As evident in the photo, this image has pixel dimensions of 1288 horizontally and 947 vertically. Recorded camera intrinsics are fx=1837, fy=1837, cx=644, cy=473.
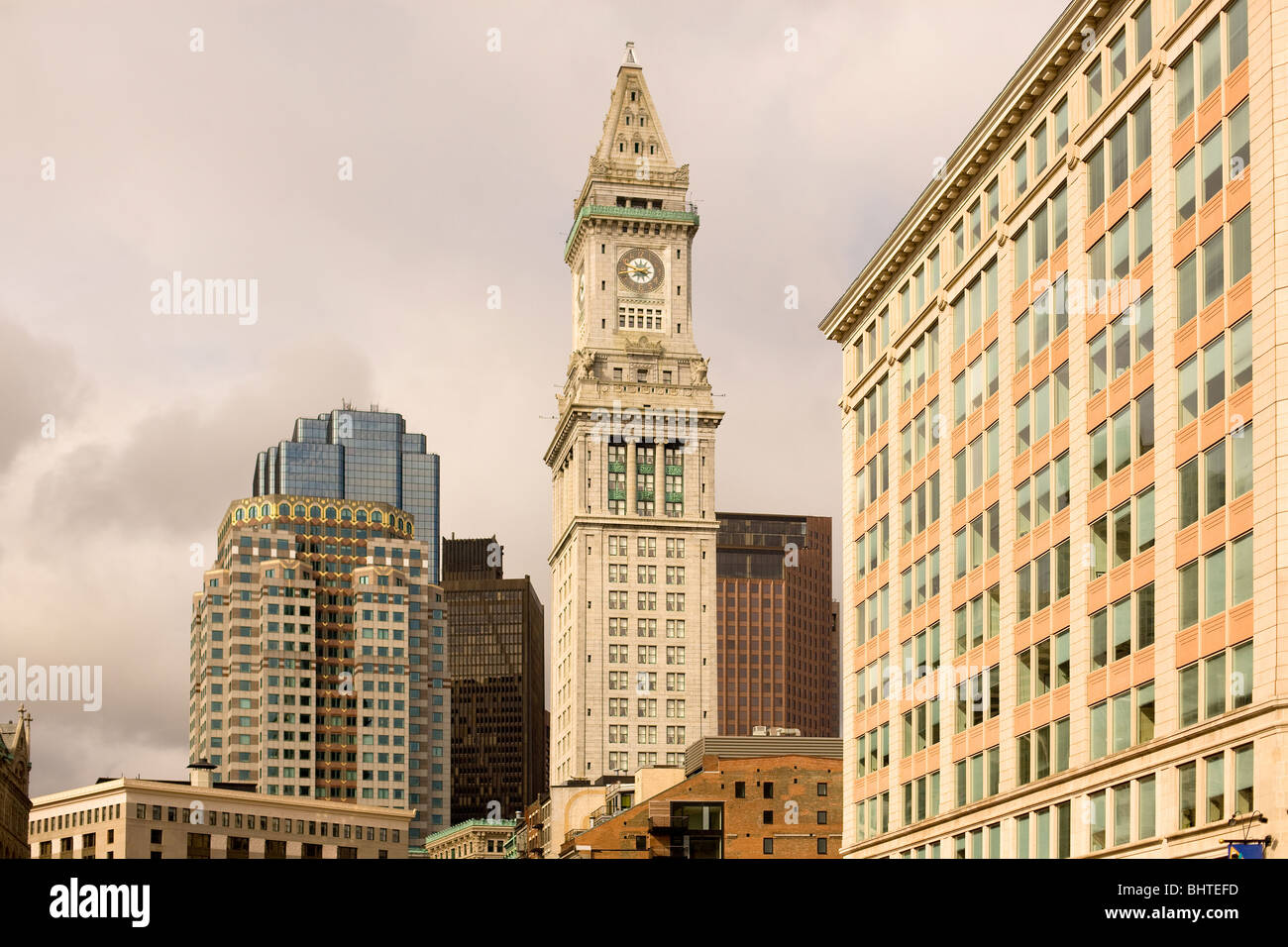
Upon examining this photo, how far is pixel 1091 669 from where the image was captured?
227 ft

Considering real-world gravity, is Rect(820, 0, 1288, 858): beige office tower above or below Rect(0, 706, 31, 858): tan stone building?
above

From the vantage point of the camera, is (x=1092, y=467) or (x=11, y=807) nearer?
(x=1092, y=467)

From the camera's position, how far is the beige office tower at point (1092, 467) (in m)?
57.8

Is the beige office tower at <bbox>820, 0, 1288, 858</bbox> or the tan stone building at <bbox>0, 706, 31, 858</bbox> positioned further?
the tan stone building at <bbox>0, 706, 31, 858</bbox>

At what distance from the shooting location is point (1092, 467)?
231 ft

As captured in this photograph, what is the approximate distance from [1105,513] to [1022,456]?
375 inches

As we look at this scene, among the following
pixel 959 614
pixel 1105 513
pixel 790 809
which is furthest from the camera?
pixel 790 809

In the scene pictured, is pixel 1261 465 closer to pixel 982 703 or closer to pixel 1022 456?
pixel 1022 456

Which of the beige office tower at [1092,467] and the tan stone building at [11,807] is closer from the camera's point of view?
the beige office tower at [1092,467]

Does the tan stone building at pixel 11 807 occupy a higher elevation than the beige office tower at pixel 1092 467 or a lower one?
lower

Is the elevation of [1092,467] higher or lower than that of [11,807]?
higher

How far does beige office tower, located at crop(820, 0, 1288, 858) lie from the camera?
57.8m
